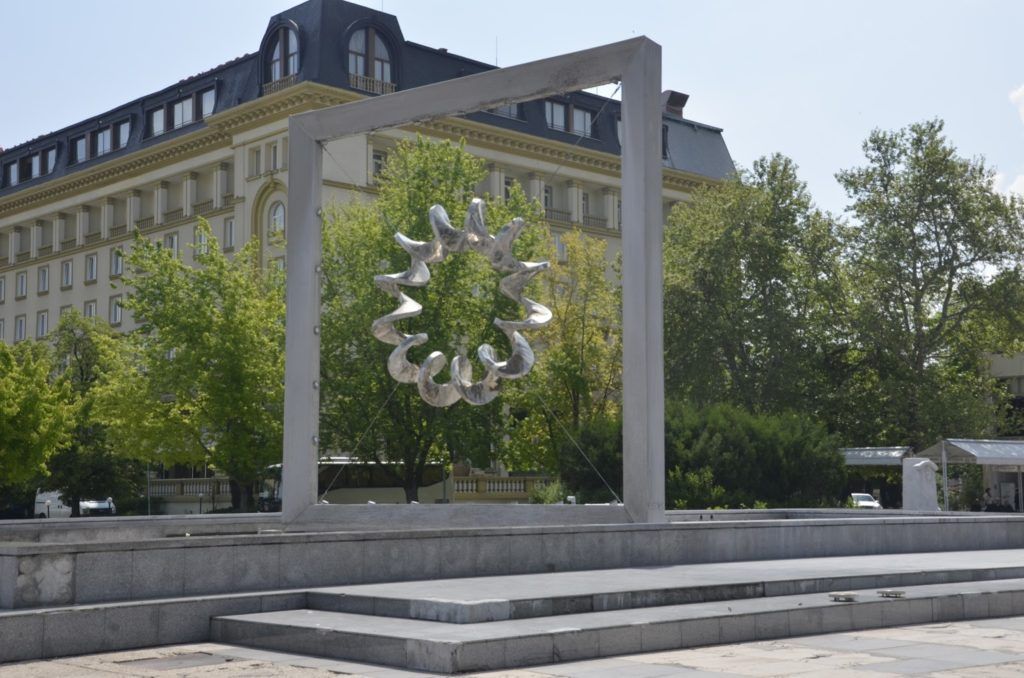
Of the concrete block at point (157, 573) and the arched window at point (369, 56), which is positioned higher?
the arched window at point (369, 56)

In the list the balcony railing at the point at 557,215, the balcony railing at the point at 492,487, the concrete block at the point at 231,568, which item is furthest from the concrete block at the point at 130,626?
the balcony railing at the point at 557,215

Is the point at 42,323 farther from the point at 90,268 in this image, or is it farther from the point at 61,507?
the point at 61,507

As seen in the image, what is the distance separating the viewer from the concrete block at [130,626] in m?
12.5

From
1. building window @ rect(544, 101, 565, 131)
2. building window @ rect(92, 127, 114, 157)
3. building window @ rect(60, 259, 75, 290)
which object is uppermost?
building window @ rect(92, 127, 114, 157)

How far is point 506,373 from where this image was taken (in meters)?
21.9

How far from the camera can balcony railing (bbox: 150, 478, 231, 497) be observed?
198 feet

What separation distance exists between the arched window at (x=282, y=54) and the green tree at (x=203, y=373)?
15.6 m

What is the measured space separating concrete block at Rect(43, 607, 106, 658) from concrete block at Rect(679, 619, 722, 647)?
534 cm

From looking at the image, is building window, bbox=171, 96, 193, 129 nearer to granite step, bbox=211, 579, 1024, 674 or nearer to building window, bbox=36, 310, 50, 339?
building window, bbox=36, 310, 50, 339

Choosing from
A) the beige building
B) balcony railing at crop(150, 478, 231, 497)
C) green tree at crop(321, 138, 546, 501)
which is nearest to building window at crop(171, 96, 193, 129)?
the beige building

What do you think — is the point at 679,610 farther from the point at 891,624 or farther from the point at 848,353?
the point at 848,353

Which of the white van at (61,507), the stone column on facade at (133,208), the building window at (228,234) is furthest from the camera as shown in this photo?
the stone column on facade at (133,208)

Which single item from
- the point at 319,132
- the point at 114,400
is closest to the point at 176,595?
the point at 319,132

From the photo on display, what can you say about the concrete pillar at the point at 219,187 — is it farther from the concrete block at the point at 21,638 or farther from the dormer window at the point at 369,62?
the concrete block at the point at 21,638
